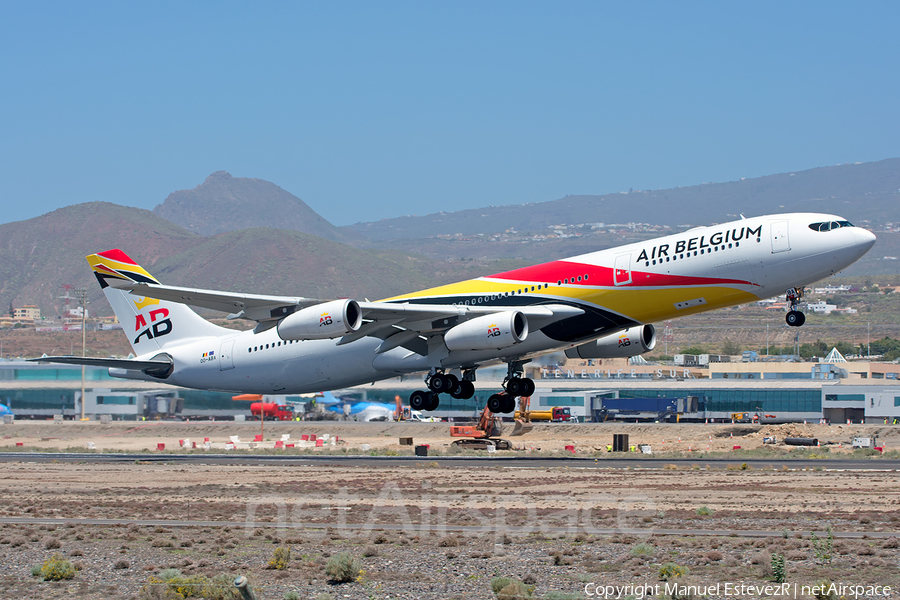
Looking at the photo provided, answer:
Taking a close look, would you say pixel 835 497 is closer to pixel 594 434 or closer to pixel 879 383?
pixel 594 434

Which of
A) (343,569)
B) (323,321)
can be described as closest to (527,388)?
(323,321)

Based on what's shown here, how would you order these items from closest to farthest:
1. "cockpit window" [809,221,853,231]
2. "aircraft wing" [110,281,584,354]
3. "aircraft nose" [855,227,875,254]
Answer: "aircraft nose" [855,227,875,254]
"cockpit window" [809,221,853,231]
"aircraft wing" [110,281,584,354]

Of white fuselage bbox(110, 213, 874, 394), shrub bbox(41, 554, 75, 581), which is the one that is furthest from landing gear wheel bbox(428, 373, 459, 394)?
shrub bbox(41, 554, 75, 581)

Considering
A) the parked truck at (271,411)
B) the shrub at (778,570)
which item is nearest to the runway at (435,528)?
the shrub at (778,570)

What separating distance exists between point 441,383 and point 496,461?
17.8 meters

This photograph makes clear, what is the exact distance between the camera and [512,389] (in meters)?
42.8

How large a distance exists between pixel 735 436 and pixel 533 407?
98.2ft

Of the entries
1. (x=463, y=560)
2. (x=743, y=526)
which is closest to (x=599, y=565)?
(x=463, y=560)

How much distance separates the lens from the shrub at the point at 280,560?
80.4 feet

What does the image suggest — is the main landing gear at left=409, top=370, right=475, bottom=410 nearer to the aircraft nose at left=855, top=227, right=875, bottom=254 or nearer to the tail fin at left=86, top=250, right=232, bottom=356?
the tail fin at left=86, top=250, right=232, bottom=356

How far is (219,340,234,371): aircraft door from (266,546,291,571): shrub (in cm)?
2516

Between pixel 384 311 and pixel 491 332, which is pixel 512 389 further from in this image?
pixel 384 311

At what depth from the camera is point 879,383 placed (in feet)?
375

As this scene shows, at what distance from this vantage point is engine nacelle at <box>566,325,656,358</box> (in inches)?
1746
